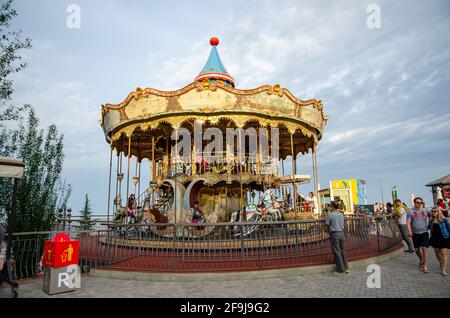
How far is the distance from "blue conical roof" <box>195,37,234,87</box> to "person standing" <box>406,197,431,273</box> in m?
13.8

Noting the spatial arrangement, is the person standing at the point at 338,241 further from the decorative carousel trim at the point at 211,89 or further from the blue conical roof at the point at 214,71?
the blue conical roof at the point at 214,71

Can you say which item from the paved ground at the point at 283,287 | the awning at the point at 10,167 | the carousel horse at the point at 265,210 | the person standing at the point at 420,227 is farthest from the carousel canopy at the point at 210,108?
the paved ground at the point at 283,287

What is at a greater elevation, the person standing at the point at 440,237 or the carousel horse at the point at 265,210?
the carousel horse at the point at 265,210

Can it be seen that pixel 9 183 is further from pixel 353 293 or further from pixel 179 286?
pixel 353 293

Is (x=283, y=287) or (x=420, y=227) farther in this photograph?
(x=420, y=227)

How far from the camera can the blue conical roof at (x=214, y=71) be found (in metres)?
17.8

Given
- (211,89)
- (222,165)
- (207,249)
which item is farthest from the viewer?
(222,165)

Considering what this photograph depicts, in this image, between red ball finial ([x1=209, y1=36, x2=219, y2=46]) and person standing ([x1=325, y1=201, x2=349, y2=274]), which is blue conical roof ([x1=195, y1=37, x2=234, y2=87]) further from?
person standing ([x1=325, y1=201, x2=349, y2=274])

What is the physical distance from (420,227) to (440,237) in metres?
0.48

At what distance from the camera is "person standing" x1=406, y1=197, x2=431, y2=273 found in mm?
6542

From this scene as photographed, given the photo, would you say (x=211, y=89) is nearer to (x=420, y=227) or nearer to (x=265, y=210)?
(x=265, y=210)

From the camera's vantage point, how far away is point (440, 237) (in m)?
6.20

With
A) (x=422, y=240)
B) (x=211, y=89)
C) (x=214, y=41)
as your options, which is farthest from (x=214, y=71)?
(x=422, y=240)

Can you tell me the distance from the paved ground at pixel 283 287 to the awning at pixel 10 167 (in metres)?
2.31
